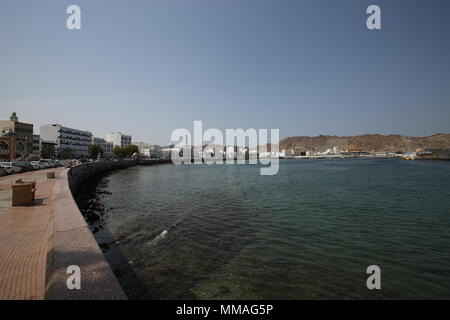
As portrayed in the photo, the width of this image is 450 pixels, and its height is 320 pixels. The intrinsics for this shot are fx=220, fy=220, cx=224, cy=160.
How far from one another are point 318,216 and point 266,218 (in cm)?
284

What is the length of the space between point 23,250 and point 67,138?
347 feet

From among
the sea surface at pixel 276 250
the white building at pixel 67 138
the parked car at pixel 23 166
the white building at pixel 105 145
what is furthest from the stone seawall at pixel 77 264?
the white building at pixel 105 145

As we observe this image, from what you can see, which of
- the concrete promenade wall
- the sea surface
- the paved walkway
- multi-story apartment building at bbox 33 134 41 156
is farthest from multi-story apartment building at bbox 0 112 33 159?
the concrete promenade wall

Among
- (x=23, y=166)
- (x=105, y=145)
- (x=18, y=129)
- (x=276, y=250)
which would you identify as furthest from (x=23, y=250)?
(x=105, y=145)

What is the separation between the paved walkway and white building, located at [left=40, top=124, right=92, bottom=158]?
8990cm

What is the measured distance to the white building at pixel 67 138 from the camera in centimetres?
8669

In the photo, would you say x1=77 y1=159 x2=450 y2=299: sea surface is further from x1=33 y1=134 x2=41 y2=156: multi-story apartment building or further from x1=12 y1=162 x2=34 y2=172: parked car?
x1=33 y1=134 x2=41 y2=156: multi-story apartment building

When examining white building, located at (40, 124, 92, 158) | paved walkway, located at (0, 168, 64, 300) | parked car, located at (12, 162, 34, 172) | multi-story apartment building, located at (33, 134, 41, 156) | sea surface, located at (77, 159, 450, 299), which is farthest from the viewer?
white building, located at (40, 124, 92, 158)

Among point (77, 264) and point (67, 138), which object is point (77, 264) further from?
point (67, 138)

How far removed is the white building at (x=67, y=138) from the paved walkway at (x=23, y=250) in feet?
295

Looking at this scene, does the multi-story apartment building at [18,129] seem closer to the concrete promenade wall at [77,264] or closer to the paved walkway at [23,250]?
the paved walkway at [23,250]

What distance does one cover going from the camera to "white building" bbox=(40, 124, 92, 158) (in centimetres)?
8669

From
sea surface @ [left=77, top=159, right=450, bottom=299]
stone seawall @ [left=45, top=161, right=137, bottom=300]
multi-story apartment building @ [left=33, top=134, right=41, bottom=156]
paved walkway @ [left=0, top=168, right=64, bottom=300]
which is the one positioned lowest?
sea surface @ [left=77, top=159, right=450, bottom=299]
